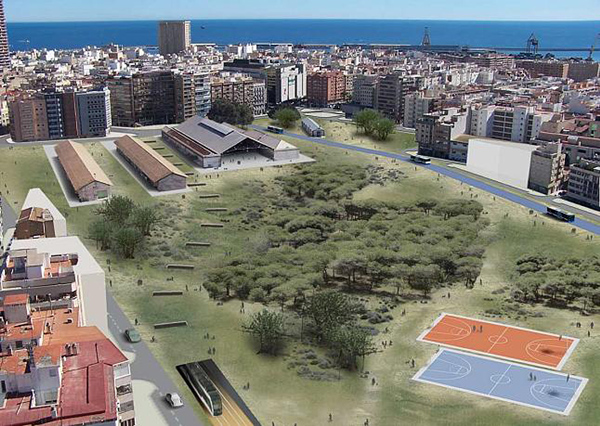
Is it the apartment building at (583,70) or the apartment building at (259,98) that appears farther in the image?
the apartment building at (583,70)

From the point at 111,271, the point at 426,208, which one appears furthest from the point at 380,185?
the point at 111,271

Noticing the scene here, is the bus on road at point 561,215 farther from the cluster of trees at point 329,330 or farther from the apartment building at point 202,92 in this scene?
the apartment building at point 202,92

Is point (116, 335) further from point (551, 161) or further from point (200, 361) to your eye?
point (551, 161)

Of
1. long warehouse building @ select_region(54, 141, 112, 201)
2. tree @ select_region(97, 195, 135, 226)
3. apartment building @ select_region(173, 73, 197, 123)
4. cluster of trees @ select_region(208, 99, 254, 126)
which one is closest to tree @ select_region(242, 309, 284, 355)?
tree @ select_region(97, 195, 135, 226)

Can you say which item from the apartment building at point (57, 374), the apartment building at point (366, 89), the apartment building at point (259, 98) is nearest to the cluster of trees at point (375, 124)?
the apartment building at point (366, 89)

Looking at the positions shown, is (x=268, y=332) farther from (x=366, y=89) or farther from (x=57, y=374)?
(x=366, y=89)

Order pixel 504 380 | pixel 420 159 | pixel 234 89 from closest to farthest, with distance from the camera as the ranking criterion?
pixel 504 380, pixel 420 159, pixel 234 89

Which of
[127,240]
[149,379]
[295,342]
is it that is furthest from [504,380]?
[127,240]

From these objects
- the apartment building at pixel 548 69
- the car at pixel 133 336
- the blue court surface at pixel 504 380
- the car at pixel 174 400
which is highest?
the apartment building at pixel 548 69
